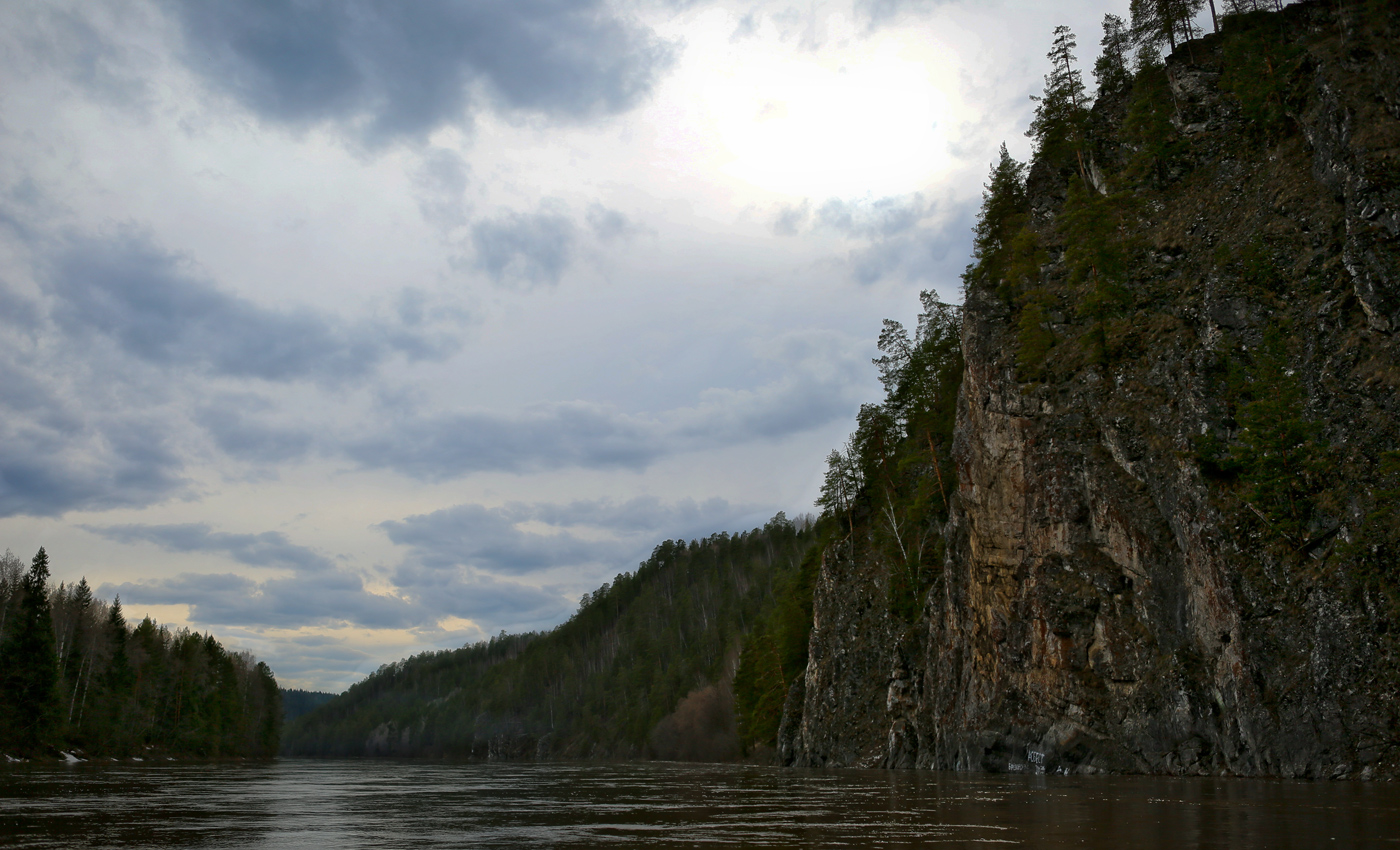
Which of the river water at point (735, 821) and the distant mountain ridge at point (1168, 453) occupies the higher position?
the distant mountain ridge at point (1168, 453)

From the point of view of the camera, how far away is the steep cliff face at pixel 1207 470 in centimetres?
2688

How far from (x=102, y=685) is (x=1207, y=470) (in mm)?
98857

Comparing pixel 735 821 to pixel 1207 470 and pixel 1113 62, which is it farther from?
pixel 1113 62

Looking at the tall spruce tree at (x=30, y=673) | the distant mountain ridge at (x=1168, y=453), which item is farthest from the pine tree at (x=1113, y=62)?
the tall spruce tree at (x=30, y=673)

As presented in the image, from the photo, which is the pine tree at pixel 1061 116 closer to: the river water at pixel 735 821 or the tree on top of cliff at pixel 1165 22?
the tree on top of cliff at pixel 1165 22

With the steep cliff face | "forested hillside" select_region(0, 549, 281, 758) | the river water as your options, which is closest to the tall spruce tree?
"forested hillside" select_region(0, 549, 281, 758)

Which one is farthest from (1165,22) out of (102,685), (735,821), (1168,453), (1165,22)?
(102,685)

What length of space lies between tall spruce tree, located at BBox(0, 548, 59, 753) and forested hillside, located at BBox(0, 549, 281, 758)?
0.07m

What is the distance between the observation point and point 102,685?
83375mm

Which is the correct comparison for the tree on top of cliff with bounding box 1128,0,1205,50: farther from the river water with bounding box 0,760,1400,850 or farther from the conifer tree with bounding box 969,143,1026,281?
the river water with bounding box 0,760,1400,850

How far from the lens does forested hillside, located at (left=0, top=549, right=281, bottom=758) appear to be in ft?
209

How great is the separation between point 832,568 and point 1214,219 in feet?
128

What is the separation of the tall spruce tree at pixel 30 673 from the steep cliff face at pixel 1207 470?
64884mm

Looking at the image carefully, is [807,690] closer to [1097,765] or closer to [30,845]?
[1097,765]
